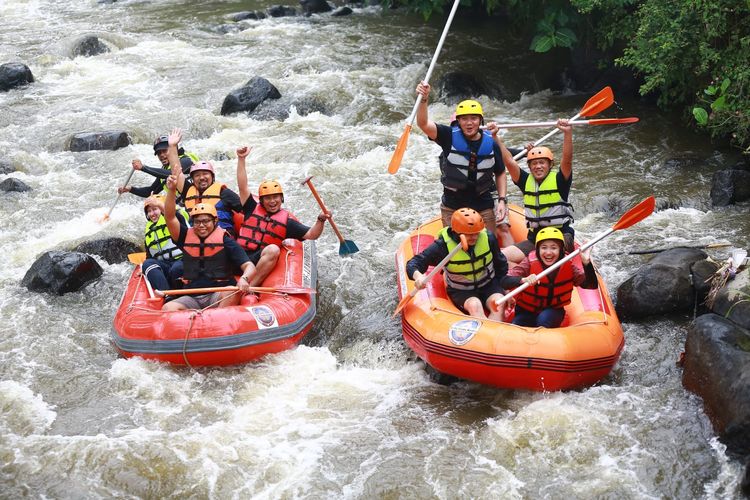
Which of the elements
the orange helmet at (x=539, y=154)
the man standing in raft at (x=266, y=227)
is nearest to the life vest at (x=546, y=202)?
the orange helmet at (x=539, y=154)

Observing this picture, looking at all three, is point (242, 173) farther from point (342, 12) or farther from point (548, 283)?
point (342, 12)

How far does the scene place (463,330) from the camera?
19.1 feet

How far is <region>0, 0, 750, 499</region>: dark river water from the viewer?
17.2ft

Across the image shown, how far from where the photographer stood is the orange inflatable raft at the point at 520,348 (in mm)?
5609

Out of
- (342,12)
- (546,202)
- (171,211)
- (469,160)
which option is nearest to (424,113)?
(469,160)

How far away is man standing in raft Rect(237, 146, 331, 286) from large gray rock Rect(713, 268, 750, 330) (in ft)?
10.3

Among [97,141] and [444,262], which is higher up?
[444,262]

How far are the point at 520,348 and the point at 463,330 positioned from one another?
41 cm

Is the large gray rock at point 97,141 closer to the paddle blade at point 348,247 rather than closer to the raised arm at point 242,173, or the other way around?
the raised arm at point 242,173

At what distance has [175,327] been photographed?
632cm

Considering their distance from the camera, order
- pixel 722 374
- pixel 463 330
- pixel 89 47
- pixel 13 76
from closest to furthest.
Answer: pixel 722 374 < pixel 463 330 < pixel 13 76 < pixel 89 47

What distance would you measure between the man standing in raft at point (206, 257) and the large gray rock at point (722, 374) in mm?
3257

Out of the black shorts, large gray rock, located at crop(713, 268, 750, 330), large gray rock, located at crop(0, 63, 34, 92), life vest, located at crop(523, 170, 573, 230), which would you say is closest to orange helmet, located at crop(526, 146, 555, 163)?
life vest, located at crop(523, 170, 573, 230)

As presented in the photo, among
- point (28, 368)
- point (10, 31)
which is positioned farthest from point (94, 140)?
point (10, 31)
